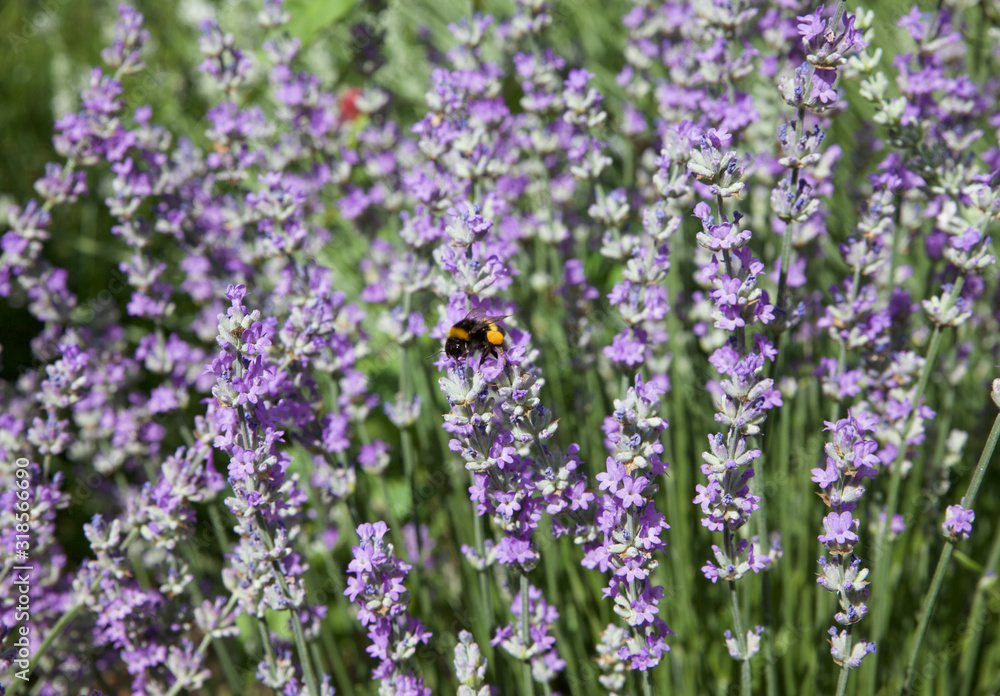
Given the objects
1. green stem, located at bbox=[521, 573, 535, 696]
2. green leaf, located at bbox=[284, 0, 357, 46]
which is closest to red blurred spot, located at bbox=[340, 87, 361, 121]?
green leaf, located at bbox=[284, 0, 357, 46]

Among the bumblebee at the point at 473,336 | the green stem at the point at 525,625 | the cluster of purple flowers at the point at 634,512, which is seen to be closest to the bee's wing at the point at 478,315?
the bumblebee at the point at 473,336

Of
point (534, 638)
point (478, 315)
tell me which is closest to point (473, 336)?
point (478, 315)

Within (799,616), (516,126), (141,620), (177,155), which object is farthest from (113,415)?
(799,616)

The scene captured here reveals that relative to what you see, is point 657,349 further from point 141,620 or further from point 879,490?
point 141,620

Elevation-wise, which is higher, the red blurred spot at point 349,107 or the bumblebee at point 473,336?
the red blurred spot at point 349,107

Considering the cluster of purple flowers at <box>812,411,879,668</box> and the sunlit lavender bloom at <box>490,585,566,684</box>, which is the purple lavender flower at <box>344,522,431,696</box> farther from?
the cluster of purple flowers at <box>812,411,879,668</box>

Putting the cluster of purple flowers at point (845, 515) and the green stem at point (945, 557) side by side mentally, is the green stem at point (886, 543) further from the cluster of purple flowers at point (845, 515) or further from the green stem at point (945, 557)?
the cluster of purple flowers at point (845, 515)
